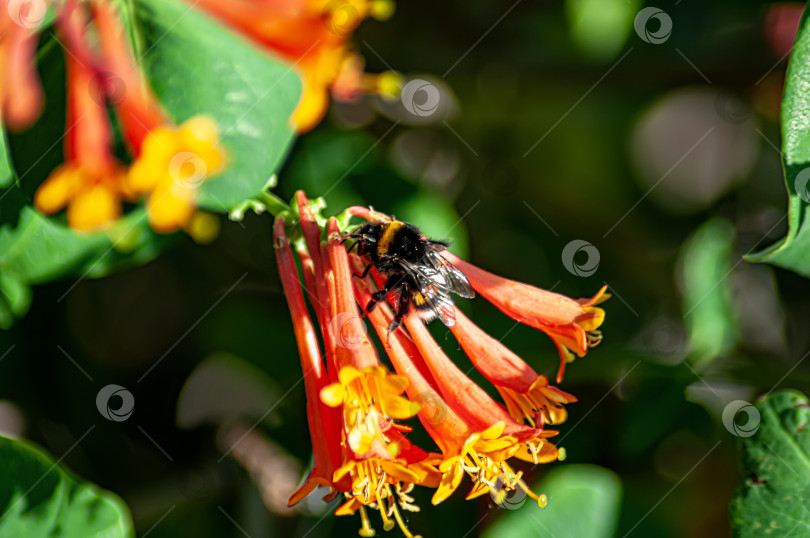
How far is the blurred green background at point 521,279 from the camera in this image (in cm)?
130

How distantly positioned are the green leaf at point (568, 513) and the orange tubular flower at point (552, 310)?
20 cm

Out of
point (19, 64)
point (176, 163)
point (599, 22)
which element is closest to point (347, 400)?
point (176, 163)

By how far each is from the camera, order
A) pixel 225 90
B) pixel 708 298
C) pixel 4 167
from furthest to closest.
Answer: pixel 708 298
pixel 4 167
pixel 225 90

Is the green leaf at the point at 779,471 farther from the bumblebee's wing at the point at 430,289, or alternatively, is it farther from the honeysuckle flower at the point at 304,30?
the honeysuckle flower at the point at 304,30

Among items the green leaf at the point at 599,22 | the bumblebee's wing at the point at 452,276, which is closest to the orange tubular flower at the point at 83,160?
the bumblebee's wing at the point at 452,276

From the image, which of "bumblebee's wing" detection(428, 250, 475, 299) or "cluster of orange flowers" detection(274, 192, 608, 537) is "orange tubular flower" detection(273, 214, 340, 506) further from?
"bumblebee's wing" detection(428, 250, 475, 299)

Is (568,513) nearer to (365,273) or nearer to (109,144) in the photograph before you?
(365,273)

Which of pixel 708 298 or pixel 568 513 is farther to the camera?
pixel 708 298

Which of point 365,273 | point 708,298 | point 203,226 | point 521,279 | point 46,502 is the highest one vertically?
point 708,298

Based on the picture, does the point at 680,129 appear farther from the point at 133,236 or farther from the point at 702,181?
the point at 133,236

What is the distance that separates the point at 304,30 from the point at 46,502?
0.69 m

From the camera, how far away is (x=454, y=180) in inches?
58.2

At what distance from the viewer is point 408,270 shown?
1.02 m

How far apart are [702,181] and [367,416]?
3.22 feet
